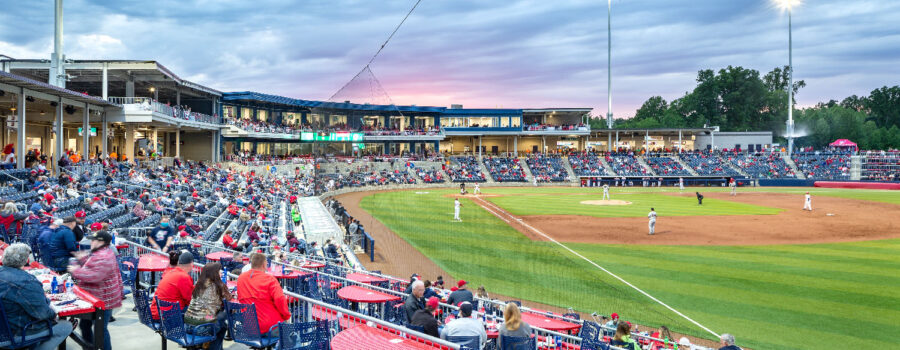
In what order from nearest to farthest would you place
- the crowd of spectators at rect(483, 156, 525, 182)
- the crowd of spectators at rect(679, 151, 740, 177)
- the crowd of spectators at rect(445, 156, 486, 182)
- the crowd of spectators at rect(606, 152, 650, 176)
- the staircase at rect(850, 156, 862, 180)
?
the crowd of spectators at rect(445, 156, 486, 182) < the staircase at rect(850, 156, 862, 180) < the crowd of spectators at rect(483, 156, 525, 182) < the crowd of spectators at rect(679, 151, 740, 177) < the crowd of spectators at rect(606, 152, 650, 176)

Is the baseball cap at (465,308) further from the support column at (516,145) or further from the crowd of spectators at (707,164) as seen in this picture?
the support column at (516,145)

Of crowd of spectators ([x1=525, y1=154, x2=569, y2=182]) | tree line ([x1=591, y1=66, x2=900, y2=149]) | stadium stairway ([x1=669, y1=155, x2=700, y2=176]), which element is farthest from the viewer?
tree line ([x1=591, y1=66, x2=900, y2=149])

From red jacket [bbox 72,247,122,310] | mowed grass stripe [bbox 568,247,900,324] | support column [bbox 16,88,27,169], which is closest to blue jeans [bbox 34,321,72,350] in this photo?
red jacket [bbox 72,247,122,310]

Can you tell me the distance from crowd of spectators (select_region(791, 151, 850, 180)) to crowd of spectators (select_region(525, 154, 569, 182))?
96.1 ft

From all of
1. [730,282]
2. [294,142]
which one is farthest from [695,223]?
[294,142]

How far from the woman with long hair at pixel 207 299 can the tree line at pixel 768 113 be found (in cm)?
11116

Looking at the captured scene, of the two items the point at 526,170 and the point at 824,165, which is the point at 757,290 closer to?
the point at 526,170

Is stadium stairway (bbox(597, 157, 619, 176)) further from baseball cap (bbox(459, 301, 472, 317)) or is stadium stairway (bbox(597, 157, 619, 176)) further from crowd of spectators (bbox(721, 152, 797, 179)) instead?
baseball cap (bbox(459, 301, 472, 317))

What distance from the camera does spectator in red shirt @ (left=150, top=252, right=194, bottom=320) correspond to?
670 cm

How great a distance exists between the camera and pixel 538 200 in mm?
46781

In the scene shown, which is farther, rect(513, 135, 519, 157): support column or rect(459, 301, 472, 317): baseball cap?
rect(513, 135, 519, 157): support column

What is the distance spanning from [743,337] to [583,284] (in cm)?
571

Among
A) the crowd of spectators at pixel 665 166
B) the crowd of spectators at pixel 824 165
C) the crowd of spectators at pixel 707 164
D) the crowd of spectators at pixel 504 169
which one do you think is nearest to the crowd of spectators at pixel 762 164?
the crowd of spectators at pixel 707 164

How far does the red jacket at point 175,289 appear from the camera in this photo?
6.71m
